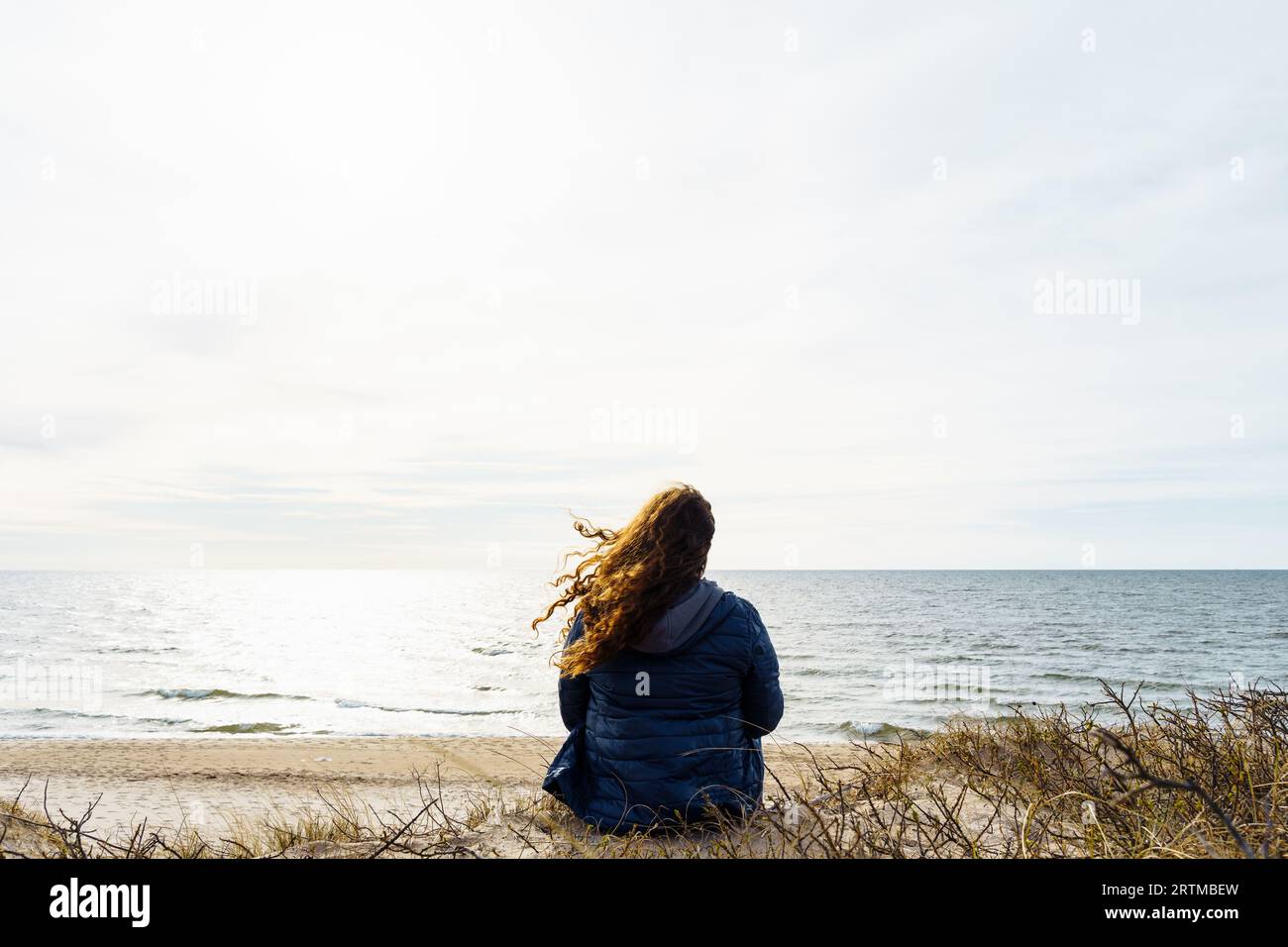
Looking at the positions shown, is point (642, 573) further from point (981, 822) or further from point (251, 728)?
point (251, 728)

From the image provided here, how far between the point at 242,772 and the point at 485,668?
14.3m

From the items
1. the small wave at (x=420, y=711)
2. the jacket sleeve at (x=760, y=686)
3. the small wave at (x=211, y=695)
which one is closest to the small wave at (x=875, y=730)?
the small wave at (x=420, y=711)

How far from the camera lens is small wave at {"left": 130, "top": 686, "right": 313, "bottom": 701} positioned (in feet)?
63.8

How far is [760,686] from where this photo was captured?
427 cm

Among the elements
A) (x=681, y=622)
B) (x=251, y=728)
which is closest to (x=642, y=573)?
(x=681, y=622)

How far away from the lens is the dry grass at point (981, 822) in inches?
120

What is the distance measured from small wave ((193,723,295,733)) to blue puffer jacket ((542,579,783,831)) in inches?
547

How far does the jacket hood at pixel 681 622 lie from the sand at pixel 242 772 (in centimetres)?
402

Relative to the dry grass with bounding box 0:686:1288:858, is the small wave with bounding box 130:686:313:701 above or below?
below

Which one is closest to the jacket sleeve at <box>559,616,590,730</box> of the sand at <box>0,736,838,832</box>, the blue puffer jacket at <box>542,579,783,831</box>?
the blue puffer jacket at <box>542,579,783,831</box>

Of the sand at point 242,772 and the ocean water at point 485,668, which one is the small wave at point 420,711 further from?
the sand at point 242,772

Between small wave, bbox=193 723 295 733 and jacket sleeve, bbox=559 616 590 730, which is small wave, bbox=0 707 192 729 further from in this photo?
jacket sleeve, bbox=559 616 590 730

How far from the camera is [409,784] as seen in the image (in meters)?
10.4
